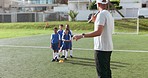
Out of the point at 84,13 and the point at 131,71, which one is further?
the point at 84,13

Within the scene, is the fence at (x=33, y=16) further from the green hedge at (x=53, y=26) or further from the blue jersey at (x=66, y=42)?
the blue jersey at (x=66, y=42)

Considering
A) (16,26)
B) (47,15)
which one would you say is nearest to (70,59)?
(16,26)

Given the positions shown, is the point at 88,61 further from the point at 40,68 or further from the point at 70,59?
the point at 40,68

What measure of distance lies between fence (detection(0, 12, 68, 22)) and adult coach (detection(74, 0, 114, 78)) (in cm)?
4917

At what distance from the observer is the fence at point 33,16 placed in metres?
55.8

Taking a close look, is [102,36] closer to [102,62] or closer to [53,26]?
[102,62]

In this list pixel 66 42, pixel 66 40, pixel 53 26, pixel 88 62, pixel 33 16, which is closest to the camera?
pixel 88 62

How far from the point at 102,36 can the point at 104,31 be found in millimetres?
95

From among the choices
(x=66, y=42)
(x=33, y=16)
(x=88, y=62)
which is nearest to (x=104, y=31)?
(x=88, y=62)

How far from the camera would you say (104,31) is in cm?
585

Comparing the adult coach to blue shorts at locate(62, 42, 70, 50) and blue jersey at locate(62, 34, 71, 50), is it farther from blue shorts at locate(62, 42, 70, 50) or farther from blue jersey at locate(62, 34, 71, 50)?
blue shorts at locate(62, 42, 70, 50)

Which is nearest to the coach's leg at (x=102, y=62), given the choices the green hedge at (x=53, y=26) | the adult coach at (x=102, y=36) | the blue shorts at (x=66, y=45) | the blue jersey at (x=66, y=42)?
the adult coach at (x=102, y=36)

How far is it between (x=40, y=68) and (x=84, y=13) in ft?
132

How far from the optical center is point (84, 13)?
166 ft
